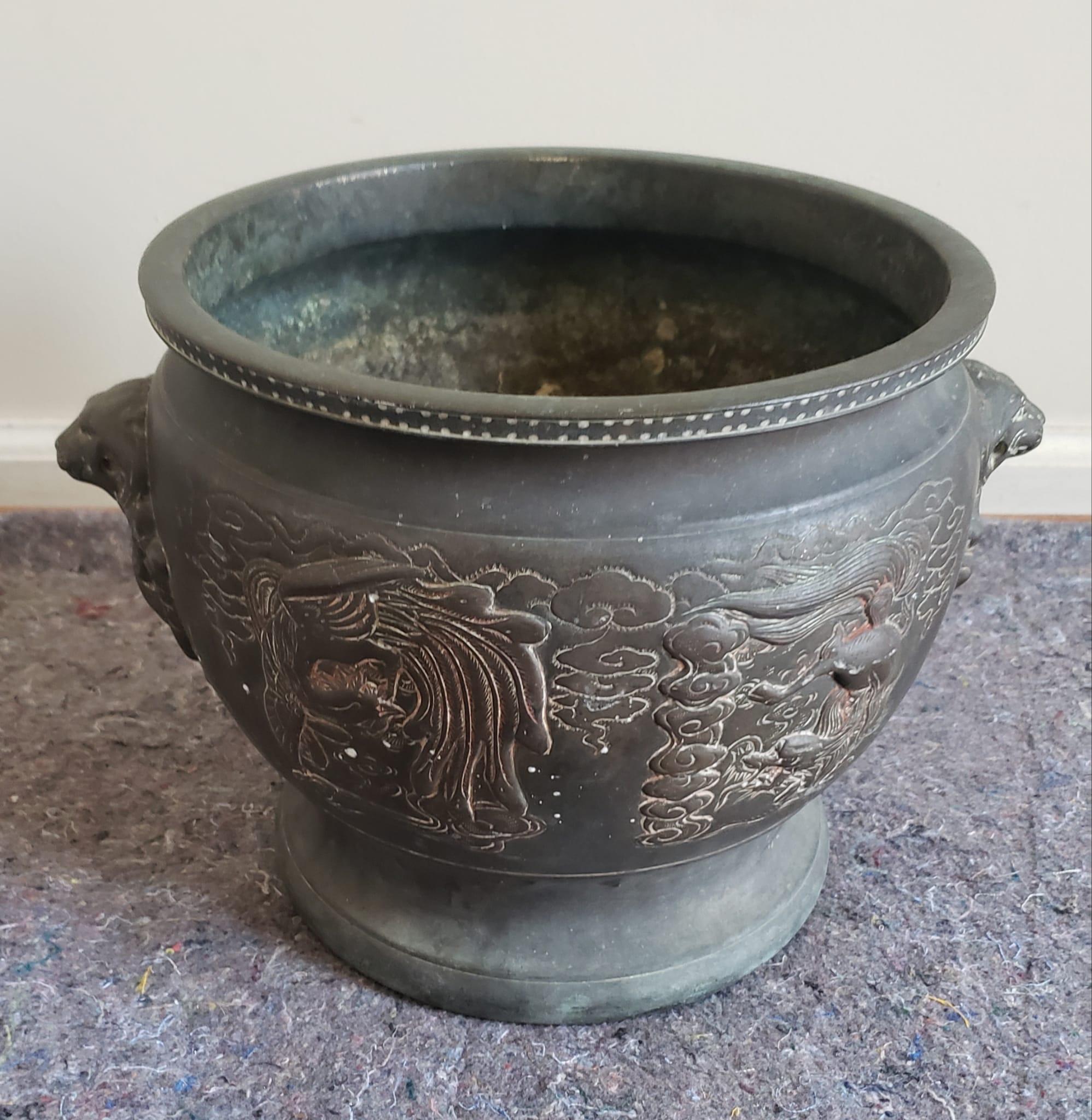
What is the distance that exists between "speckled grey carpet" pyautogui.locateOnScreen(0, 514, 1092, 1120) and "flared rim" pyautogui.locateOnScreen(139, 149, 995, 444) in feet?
1.94

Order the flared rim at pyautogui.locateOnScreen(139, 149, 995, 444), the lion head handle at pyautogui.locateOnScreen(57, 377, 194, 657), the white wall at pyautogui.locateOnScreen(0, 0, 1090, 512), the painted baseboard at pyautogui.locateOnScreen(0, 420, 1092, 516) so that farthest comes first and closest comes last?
the painted baseboard at pyautogui.locateOnScreen(0, 420, 1092, 516) < the white wall at pyautogui.locateOnScreen(0, 0, 1090, 512) < the lion head handle at pyautogui.locateOnScreen(57, 377, 194, 657) < the flared rim at pyautogui.locateOnScreen(139, 149, 995, 444)

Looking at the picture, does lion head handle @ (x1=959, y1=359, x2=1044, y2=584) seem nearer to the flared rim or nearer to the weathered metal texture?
the weathered metal texture

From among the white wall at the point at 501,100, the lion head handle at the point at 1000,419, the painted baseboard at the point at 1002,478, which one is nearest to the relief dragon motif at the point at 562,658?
the lion head handle at the point at 1000,419

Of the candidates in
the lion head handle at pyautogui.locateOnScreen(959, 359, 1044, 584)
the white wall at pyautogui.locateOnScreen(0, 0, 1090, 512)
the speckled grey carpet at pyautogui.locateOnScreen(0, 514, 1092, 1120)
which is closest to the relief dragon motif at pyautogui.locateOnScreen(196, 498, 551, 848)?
the speckled grey carpet at pyautogui.locateOnScreen(0, 514, 1092, 1120)

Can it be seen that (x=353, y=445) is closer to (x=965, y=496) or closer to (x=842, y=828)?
(x=965, y=496)

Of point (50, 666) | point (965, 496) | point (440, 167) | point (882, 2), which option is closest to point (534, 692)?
point (965, 496)

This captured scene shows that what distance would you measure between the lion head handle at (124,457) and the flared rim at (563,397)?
14 centimetres

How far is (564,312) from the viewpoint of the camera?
132 centimetres

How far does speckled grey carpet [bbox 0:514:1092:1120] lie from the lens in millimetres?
1020

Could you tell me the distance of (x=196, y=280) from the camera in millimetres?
962

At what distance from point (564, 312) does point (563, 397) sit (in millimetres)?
581

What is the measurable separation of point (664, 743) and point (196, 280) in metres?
0.51

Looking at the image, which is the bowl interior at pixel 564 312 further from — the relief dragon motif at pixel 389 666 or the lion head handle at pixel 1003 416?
the relief dragon motif at pixel 389 666

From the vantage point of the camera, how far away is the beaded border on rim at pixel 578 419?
2.36 feet
